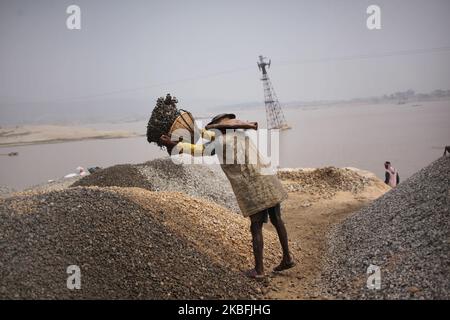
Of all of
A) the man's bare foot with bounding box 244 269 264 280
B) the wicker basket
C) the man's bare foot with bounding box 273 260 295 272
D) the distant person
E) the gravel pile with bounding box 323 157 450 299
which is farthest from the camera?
the distant person

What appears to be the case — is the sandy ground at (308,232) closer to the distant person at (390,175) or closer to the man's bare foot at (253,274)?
the man's bare foot at (253,274)

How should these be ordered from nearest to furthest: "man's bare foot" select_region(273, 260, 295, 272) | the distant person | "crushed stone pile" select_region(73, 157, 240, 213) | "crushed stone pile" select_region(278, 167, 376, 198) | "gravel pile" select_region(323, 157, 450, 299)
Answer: "gravel pile" select_region(323, 157, 450, 299)
"man's bare foot" select_region(273, 260, 295, 272)
"crushed stone pile" select_region(73, 157, 240, 213)
"crushed stone pile" select_region(278, 167, 376, 198)
the distant person

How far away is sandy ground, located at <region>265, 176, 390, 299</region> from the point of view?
3132 mm

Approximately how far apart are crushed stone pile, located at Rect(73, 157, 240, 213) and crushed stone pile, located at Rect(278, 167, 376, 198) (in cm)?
119

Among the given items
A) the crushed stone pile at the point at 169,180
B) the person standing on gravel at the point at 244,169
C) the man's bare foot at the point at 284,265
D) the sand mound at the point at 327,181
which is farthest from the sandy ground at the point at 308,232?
the crushed stone pile at the point at 169,180

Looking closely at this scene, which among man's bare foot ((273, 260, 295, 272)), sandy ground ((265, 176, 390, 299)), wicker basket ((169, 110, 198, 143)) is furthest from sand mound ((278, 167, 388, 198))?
wicker basket ((169, 110, 198, 143))

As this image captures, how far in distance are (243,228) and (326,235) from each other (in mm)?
953

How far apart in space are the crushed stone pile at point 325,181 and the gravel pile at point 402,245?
7.39 feet

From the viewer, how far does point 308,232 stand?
4.71 meters

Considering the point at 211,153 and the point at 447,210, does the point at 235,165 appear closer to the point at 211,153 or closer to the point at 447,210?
the point at 211,153

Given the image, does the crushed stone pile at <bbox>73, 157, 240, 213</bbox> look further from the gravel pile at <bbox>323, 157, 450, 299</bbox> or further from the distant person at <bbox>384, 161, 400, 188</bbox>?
the distant person at <bbox>384, 161, 400, 188</bbox>

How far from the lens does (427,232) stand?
3.06 metres

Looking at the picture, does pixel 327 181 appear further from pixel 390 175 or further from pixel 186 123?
pixel 186 123
